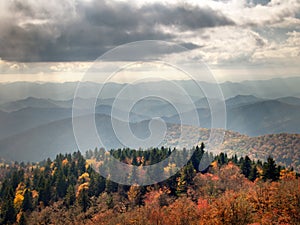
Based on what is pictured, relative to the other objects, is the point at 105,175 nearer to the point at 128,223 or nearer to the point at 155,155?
the point at 155,155

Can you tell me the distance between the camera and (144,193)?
6400cm

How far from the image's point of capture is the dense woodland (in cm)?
4378

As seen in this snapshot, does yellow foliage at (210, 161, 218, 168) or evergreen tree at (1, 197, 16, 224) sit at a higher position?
yellow foliage at (210, 161, 218, 168)

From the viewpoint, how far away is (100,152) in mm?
106625

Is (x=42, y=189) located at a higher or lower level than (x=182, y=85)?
lower

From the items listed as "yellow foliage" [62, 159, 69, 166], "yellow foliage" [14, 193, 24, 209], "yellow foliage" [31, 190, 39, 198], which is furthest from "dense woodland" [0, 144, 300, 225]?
"yellow foliage" [62, 159, 69, 166]

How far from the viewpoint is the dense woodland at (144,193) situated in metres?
43.8

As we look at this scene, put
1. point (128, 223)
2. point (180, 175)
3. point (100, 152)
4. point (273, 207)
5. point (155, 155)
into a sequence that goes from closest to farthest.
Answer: point (273, 207) < point (128, 223) < point (180, 175) < point (155, 155) < point (100, 152)

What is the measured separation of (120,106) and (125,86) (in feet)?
36.4

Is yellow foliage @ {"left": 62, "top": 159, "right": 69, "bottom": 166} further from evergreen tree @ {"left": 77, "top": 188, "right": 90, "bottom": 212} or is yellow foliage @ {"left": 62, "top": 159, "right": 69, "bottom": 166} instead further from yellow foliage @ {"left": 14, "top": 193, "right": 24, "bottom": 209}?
evergreen tree @ {"left": 77, "top": 188, "right": 90, "bottom": 212}

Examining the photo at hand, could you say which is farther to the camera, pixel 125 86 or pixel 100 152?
pixel 100 152

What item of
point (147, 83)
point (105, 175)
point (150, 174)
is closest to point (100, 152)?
point (105, 175)

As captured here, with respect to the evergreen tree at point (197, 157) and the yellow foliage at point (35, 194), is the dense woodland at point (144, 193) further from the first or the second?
the yellow foliage at point (35, 194)

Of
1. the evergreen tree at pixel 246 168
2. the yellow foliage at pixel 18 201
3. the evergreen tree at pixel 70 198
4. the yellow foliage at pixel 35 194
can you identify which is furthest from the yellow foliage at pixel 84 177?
the evergreen tree at pixel 246 168
